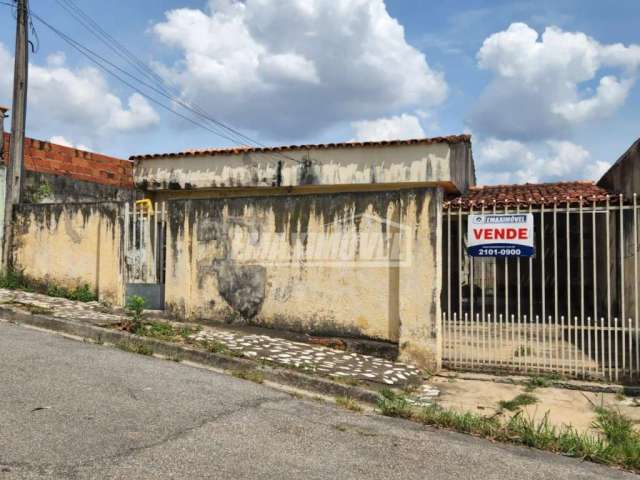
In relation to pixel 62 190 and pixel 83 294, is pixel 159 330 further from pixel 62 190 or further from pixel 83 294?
pixel 62 190

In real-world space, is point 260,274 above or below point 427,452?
above

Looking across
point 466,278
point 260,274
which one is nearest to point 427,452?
point 260,274

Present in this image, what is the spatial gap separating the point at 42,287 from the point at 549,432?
8.87 meters

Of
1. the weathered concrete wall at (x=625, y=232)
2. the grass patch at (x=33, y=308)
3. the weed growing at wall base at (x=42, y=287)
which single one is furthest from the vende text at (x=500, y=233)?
the weed growing at wall base at (x=42, y=287)

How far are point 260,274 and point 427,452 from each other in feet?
14.6

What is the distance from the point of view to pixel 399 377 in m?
6.35

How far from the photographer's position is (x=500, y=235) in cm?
713

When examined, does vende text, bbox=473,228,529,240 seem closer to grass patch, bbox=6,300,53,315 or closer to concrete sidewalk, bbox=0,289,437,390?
concrete sidewalk, bbox=0,289,437,390

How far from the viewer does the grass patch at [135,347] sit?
→ 650 cm

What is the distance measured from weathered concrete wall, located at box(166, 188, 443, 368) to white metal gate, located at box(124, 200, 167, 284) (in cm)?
49

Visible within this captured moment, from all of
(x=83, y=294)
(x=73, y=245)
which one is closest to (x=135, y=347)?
(x=83, y=294)

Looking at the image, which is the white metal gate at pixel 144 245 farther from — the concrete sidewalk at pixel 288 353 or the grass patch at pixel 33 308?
the grass patch at pixel 33 308

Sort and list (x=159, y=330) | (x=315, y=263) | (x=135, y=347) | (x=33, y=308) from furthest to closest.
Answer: (x=33, y=308) < (x=315, y=263) < (x=159, y=330) < (x=135, y=347)

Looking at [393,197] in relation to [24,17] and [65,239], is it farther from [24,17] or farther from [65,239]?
[24,17]
